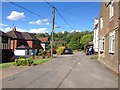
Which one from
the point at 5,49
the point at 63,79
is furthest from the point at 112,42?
the point at 5,49

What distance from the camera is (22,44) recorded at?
68.6 m

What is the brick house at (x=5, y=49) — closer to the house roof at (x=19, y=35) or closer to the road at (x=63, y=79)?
the house roof at (x=19, y=35)

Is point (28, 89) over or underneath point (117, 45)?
underneath

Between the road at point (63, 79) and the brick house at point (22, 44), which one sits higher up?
the brick house at point (22, 44)

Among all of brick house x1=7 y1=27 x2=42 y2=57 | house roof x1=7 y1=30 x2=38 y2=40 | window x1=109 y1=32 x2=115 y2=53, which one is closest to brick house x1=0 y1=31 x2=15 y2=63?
brick house x1=7 y1=27 x2=42 y2=57

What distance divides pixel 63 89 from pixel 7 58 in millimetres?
33136

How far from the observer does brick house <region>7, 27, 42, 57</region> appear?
6494 cm

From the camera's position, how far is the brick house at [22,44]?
6494 centimetres

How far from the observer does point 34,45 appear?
73.6 meters

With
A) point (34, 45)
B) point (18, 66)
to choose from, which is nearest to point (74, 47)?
point (34, 45)

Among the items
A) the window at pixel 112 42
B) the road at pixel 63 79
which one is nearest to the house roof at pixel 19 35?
the window at pixel 112 42

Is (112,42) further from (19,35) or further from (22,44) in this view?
(19,35)

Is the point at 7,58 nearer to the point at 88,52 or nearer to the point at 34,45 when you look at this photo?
the point at 88,52

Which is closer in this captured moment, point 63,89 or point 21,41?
point 63,89
